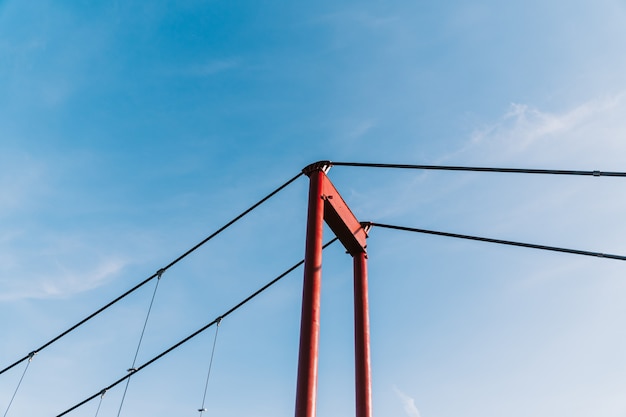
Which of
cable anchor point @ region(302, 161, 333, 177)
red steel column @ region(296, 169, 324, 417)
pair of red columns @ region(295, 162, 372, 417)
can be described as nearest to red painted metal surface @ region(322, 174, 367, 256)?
pair of red columns @ region(295, 162, 372, 417)

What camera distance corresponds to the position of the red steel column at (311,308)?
6160mm

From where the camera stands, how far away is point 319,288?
7.23 meters

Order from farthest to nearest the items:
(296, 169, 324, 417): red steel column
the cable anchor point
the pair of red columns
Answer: the cable anchor point < the pair of red columns < (296, 169, 324, 417): red steel column

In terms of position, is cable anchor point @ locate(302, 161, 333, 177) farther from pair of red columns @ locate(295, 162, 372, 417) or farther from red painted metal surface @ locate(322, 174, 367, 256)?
red painted metal surface @ locate(322, 174, 367, 256)

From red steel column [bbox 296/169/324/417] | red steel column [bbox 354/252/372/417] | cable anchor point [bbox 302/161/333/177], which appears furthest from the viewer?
cable anchor point [bbox 302/161/333/177]

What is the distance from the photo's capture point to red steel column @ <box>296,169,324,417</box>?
616 cm

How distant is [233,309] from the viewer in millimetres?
14117

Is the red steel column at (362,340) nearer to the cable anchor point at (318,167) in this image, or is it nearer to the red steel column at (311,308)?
the red steel column at (311,308)

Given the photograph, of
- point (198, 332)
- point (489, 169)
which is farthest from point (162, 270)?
point (489, 169)

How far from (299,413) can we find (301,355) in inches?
30.9

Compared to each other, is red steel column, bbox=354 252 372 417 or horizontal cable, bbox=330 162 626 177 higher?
horizontal cable, bbox=330 162 626 177

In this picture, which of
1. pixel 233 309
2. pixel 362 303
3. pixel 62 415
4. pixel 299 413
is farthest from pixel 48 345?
pixel 299 413

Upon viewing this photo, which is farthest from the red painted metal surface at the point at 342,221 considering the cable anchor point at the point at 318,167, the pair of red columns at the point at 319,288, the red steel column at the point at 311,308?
the red steel column at the point at 311,308

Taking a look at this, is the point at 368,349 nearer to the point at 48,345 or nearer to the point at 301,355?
the point at 301,355
